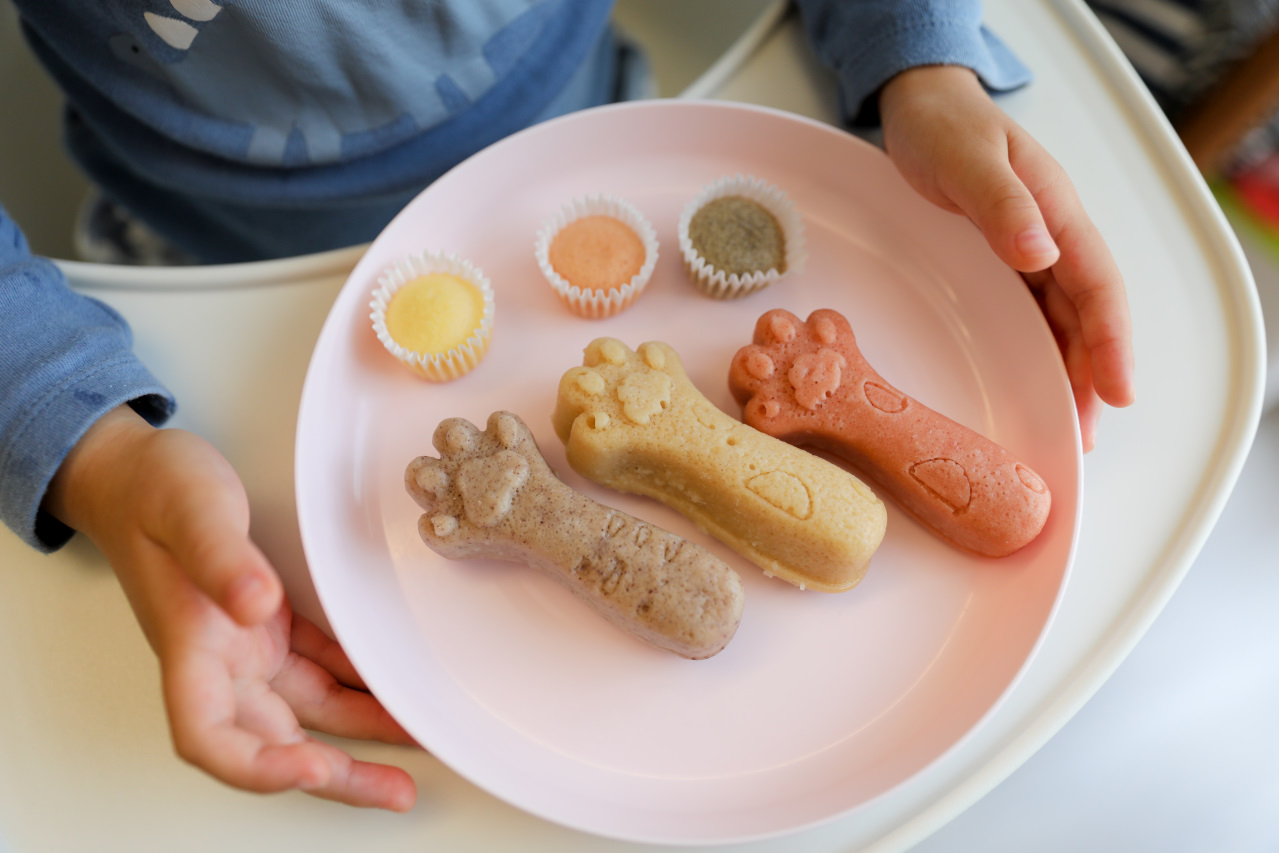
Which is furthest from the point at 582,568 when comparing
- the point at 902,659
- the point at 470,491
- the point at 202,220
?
the point at 202,220

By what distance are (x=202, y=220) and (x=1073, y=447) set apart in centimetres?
121

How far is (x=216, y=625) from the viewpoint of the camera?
613 millimetres

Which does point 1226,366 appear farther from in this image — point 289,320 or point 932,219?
point 289,320

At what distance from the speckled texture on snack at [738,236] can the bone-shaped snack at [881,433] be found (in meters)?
0.07

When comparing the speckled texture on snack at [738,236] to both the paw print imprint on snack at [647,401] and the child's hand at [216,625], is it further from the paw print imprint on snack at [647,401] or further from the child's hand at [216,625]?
the child's hand at [216,625]

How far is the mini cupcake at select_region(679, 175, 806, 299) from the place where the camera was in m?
0.86

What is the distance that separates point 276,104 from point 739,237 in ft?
1.86

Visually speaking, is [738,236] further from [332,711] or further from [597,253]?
[332,711]

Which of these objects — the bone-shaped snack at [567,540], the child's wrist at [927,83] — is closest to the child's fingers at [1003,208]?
the child's wrist at [927,83]

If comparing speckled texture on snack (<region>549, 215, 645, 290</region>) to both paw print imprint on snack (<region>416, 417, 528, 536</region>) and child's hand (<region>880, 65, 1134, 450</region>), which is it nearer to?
paw print imprint on snack (<region>416, 417, 528, 536</region>)

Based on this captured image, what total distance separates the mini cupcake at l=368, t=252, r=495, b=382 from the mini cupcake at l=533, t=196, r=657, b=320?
9cm

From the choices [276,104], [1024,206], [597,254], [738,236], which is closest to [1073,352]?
[1024,206]

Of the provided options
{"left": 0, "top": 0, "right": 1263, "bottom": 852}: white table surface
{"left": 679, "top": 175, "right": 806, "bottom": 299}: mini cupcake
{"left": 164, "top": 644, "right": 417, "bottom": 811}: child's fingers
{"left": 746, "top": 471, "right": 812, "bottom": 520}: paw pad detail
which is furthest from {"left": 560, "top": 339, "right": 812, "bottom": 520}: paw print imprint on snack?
{"left": 164, "top": 644, "right": 417, "bottom": 811}: child's fingers

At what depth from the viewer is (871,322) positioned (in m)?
0.87
